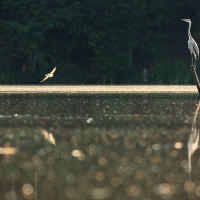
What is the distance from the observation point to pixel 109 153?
13352mm

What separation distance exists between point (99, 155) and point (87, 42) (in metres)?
38.8

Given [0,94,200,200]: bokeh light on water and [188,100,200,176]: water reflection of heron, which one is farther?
[188,100,200,176]: water reflection of heron

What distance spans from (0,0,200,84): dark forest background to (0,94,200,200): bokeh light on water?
27.3 metres

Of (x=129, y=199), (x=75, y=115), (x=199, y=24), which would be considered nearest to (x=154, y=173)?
(x=129, y=199)

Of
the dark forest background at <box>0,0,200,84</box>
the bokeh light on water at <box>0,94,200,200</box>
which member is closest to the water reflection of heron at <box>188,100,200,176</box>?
the bokeh light on water at <box>0,94,200,200</box>

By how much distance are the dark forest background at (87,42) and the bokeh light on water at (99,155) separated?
27296 millimetres

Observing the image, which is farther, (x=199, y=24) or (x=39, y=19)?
(x=199, y=24)

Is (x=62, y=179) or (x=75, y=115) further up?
(x=62, y=179)

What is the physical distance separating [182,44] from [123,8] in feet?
17.3

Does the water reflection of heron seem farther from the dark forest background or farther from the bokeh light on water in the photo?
the dark forest background

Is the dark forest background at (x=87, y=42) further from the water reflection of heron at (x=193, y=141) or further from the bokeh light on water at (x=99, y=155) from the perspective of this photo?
the water reflection of heron at (x=193, y=141)

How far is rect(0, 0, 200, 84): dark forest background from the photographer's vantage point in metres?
49.5

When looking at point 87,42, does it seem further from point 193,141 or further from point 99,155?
point 99,155

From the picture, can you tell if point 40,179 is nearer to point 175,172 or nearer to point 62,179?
point 62,179
